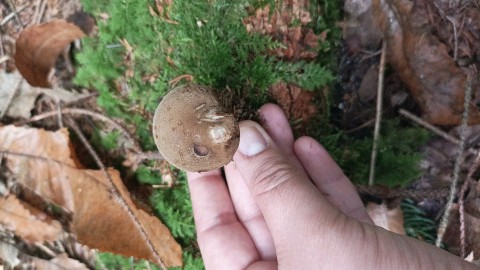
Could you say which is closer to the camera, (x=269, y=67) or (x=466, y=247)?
(x=269, y=67)

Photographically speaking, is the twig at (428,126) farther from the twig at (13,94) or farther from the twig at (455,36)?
the twig at (13,94)

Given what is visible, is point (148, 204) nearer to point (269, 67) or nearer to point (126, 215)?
point (126, 215)

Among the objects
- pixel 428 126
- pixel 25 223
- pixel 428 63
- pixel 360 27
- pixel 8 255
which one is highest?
pixel 360 27

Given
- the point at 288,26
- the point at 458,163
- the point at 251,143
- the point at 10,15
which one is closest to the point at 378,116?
the point at 458,163

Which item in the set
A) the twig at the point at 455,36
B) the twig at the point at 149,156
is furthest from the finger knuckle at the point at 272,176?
the twig at the point at 455,36

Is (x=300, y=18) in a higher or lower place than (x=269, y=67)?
higher

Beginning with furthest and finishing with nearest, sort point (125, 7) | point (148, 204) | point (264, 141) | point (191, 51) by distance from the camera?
point (148, 204), point (125, 7), point (191, 51), point (264, 141)

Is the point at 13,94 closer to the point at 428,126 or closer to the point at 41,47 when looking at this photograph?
the point at 41,47

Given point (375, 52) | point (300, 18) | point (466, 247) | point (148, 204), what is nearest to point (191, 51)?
point (300, 18)
